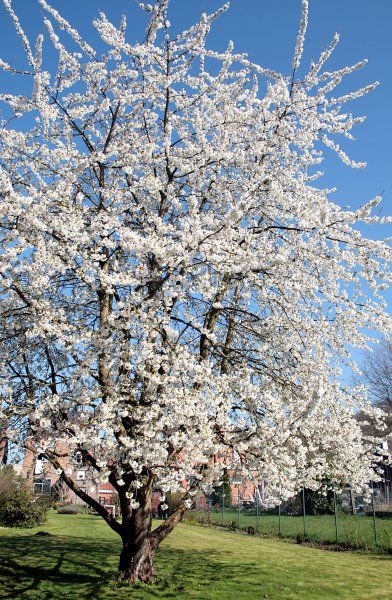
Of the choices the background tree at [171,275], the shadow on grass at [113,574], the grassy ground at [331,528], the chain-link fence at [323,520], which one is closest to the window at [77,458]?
the background tree at [171,275]

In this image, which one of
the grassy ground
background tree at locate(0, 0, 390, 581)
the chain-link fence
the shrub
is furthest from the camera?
the shrub

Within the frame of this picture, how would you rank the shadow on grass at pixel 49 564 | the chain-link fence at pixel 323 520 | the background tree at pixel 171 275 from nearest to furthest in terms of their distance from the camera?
the background tree at pixel 171 275 < the shadow on grass at pixel 49 564 < the chain-link fence at pixel 323 520

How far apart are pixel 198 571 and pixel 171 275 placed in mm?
7290

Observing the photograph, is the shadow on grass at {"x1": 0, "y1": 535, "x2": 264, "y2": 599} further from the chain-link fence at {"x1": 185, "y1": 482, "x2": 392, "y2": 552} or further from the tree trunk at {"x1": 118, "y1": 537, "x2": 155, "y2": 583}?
the chain-link fence at {"x1": 185, "y1": 482, "x2": 392, "y2": 552}

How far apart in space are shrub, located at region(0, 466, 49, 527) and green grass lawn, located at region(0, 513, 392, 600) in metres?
2.37

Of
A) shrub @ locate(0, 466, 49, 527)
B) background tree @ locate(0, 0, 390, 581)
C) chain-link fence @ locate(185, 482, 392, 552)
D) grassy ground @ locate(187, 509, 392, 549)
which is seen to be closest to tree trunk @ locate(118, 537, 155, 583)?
background tree @ locate(0, 0, 390, 581)

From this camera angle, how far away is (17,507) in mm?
18984

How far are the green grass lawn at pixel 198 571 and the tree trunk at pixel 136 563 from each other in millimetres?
268

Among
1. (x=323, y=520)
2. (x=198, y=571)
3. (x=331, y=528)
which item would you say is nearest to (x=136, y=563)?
(x=198, y=571)

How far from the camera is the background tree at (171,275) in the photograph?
710 centimetres

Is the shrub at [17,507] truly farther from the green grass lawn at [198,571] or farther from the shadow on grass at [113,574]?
the shadow on grass at [113,574]

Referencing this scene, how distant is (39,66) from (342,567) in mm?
13048

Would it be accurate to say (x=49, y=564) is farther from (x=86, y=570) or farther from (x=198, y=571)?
(x=198, y=571)

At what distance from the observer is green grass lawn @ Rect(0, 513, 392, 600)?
352 inches
